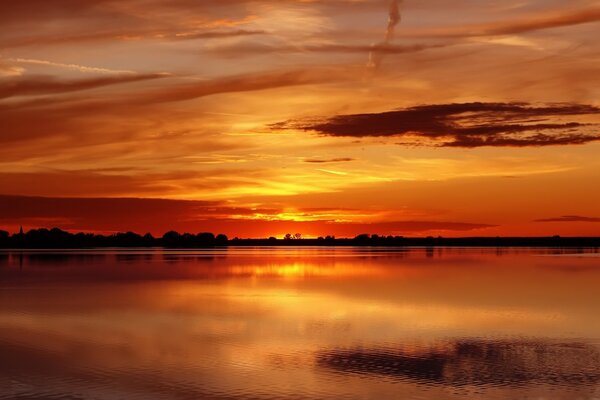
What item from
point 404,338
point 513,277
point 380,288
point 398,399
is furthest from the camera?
point 513,277

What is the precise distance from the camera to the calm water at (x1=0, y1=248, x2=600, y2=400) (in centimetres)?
1944

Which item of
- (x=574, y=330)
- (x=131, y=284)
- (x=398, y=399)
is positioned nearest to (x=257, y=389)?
(x=398, y=399)

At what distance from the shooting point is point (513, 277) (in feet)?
193

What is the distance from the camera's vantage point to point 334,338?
27453 mm

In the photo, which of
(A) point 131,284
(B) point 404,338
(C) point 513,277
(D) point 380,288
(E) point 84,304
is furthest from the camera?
(C) point 513,277

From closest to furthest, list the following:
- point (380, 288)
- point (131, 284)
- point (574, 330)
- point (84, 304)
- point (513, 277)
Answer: point (574, 330)
point (84, 304)
point (380, 288)
point (131, 284)
point (513, 277)

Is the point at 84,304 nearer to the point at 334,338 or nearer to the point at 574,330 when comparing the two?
the point at 334,338

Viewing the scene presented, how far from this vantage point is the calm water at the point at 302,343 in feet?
63.8

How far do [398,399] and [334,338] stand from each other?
9375 millimetres

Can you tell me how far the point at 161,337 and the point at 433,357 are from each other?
9941 millimetres

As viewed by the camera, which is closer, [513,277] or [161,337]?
[161,337]

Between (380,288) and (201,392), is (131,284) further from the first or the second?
(201,392)

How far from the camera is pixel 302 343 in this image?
2652 centimetres

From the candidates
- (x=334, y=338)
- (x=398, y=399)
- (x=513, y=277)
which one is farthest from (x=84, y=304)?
(x=513, y=277)
